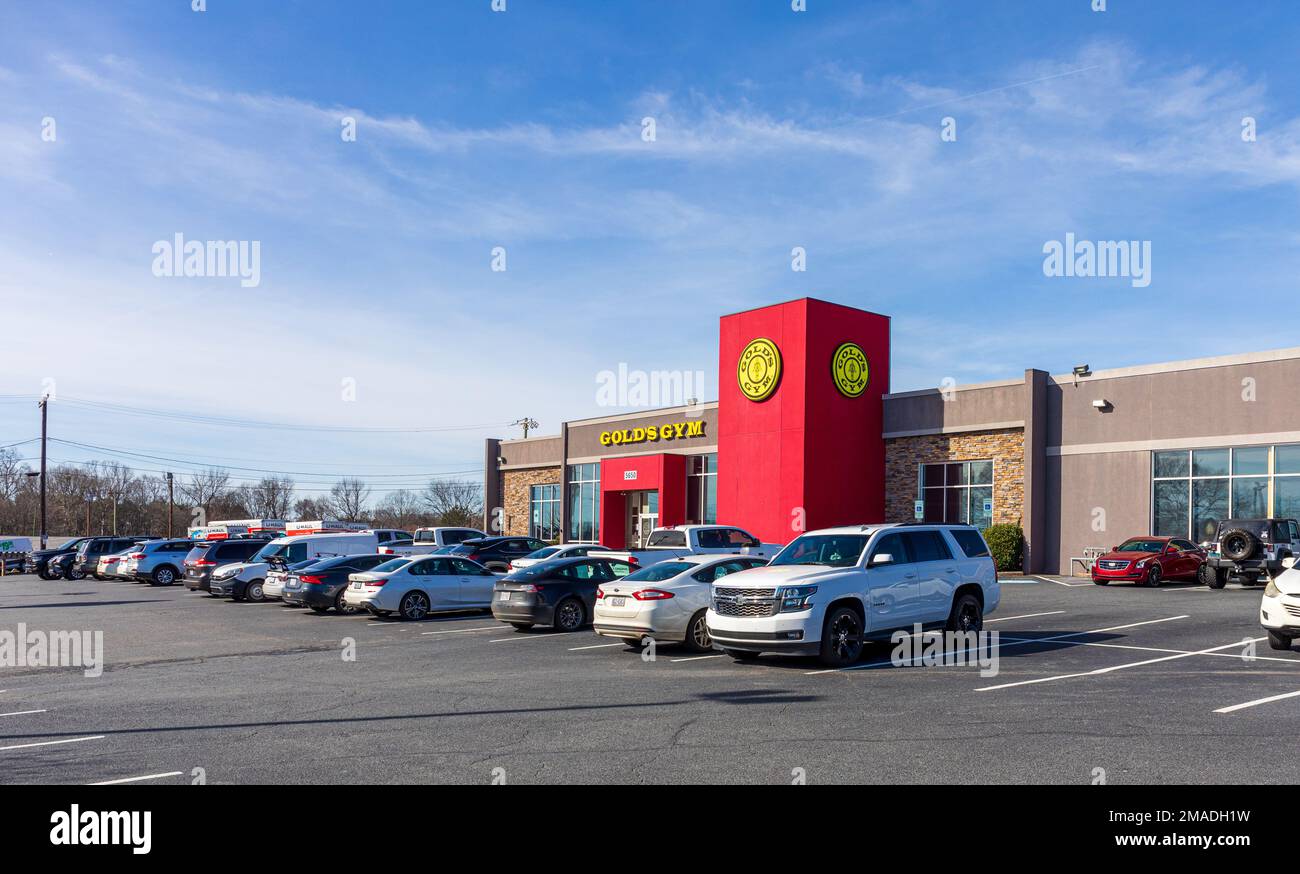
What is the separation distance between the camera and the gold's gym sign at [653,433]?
4513 centimetres

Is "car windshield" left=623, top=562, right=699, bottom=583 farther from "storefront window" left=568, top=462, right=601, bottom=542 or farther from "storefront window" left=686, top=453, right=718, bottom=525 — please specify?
"storefront window" left=568, top=462, right=601, bottom=542

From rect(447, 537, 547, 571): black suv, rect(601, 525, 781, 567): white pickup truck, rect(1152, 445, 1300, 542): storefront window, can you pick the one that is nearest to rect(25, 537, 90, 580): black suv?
rect(447, 537, 547, 571): black suv

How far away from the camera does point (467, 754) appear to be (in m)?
8.37

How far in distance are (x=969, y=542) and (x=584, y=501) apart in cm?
3741

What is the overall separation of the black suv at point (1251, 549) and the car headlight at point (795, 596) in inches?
708

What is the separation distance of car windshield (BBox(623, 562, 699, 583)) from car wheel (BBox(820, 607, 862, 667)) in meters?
2.98

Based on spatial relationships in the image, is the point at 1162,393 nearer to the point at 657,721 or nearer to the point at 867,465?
the point at 867,465

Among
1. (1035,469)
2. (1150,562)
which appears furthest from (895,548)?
(1035,469)

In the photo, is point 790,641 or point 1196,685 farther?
point 790,641

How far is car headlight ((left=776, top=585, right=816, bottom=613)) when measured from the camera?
42.9 feet

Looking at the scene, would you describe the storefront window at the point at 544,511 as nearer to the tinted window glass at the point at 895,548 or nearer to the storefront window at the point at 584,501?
the storefront window at the point at 584,501

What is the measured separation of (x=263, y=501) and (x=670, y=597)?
110 metres
